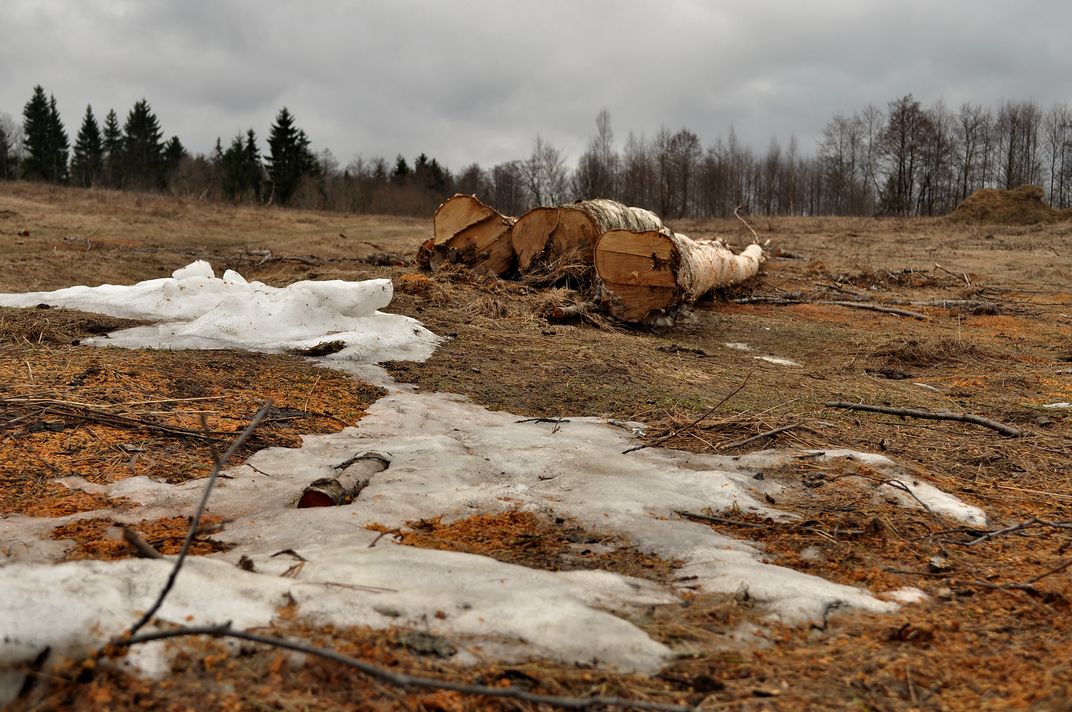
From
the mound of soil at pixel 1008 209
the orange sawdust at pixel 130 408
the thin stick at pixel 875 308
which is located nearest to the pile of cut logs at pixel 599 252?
the thin stick at pixel 875 308

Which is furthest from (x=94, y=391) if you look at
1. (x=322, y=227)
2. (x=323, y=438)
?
(x=322, y=227)

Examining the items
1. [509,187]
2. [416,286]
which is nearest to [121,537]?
[416,286]

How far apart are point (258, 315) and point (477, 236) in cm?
513

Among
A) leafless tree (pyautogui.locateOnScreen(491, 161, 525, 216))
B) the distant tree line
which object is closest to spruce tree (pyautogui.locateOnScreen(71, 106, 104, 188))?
the distant tree line

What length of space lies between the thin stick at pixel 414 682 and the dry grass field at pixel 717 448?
68mm

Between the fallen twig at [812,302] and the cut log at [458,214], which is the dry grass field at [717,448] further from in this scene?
the cut log at [458,214]

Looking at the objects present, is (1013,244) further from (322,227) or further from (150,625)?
(150,625)

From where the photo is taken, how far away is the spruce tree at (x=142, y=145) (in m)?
66.6

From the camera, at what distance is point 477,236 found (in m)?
11.4

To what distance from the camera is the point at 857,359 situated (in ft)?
27.2

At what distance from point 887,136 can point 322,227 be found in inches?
1797

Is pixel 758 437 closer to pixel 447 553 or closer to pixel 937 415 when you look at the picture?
pixel 937 415

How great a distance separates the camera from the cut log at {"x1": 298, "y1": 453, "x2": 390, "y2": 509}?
323cm

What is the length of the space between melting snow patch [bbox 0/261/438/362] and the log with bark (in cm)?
407
